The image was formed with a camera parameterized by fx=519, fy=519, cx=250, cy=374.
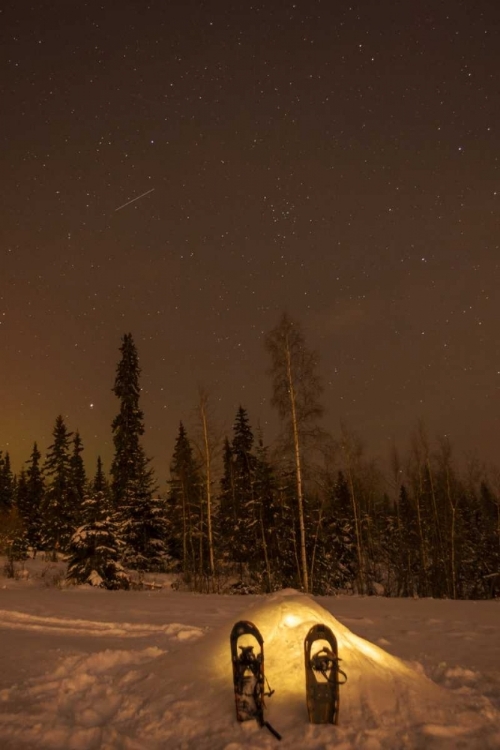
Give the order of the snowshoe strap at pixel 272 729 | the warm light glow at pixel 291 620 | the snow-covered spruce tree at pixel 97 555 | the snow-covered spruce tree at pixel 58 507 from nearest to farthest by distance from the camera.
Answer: the snowshoe strap at pixel 272 729
the warm light glow at pixel 291 620
the snow-covered spruce tree at pixel 97 555
the snow-covered spruce tree at pixel 58 507

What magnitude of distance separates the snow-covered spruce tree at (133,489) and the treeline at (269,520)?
9 centimetres

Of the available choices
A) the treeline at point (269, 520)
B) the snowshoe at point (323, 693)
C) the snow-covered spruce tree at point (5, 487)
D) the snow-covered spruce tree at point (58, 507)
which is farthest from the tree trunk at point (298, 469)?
the snow-covered spruce tree at point (5, 487)

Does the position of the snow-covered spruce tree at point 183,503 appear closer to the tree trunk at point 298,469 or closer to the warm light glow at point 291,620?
the tree trunk at point 298,469

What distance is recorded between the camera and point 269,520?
101ft

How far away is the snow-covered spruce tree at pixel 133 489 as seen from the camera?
108 ft

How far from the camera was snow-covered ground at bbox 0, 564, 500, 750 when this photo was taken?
17.0ft

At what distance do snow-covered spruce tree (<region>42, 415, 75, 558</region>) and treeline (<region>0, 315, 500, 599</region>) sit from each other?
0.10m

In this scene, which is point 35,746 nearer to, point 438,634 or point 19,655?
point 19,655

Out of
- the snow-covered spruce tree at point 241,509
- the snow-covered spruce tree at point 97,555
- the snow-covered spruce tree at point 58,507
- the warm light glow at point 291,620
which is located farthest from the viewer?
the snow-covered spruce tree at point 58,507

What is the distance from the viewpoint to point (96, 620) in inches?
477

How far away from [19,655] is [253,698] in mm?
4960

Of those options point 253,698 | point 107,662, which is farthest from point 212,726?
point 107,662

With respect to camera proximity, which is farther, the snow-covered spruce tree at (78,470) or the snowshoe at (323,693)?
the snow-covered spruce tree at (78,470)

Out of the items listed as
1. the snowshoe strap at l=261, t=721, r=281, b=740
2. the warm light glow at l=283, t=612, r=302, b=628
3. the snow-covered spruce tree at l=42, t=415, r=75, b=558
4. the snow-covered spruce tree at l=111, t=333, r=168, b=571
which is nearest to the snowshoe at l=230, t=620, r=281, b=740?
the snowshoe strap at l=261, t=721, r=281, b=740
